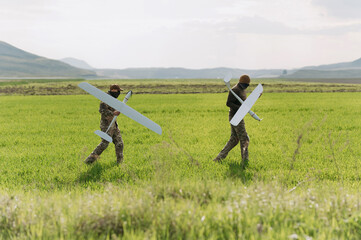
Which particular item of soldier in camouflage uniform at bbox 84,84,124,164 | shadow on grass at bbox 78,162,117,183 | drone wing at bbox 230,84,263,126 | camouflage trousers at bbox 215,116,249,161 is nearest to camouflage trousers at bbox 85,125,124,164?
soldier in camouflage uniform at bbox 84,84,124,164

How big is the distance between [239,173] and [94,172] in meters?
3.39

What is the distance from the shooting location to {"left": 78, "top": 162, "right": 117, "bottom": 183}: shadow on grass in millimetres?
6553

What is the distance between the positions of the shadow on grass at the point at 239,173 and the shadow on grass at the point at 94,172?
2.95 m

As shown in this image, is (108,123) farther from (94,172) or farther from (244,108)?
(244,108)

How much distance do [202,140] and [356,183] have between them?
219 inches

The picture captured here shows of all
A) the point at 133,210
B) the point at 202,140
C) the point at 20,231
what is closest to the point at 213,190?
the point at 133,210

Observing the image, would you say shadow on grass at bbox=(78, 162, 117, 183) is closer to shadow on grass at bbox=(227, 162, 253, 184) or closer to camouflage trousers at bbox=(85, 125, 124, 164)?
camouflage trousers at bbox=(85, 125, 124, 164)

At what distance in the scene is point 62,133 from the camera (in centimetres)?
1261

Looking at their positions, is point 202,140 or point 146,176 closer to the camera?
point 146,176

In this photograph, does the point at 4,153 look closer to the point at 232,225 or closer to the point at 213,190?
the point at 213,190

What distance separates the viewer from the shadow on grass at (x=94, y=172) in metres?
6.55

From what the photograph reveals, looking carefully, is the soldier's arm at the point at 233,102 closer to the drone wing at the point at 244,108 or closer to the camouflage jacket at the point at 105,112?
the drone wing at the point at 244,108

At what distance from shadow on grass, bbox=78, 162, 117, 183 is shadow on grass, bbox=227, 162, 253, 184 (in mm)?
2952

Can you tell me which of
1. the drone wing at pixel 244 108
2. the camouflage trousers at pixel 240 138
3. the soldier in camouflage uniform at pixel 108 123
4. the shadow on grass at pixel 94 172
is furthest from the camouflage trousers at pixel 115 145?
the drone wing at pixel 244 108
